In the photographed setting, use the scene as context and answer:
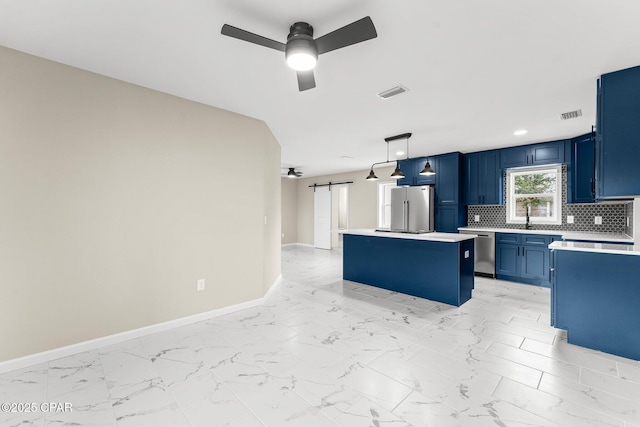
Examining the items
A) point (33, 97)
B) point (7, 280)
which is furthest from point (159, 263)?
point (33, 97)

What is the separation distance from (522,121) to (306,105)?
2.95 meters

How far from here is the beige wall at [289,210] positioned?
9570 millimetres

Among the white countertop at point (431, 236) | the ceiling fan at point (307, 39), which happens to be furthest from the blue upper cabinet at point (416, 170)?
the ceiling fan at point (307, 39)

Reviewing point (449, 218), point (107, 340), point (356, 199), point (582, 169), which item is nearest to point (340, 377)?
point (107, 340)

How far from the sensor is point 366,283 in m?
4.66

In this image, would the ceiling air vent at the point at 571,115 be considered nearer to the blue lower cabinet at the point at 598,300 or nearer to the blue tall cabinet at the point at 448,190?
the blue lower cabinet at the point at 598,300

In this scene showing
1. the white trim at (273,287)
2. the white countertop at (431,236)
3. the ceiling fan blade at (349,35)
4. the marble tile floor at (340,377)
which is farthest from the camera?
the white trim at (273,287)

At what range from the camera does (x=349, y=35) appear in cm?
163

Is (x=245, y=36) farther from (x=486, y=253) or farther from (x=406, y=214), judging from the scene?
(x=486, y=253)

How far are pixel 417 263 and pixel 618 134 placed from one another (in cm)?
243

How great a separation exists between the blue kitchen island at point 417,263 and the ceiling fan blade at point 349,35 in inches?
107

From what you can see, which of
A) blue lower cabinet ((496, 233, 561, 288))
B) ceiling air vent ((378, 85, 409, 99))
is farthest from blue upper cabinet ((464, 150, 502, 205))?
ceiling air vent ((378, 85, 409, 99))

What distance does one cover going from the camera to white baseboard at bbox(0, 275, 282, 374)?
2.16 metres

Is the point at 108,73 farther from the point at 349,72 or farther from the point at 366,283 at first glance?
the point at 366,283
